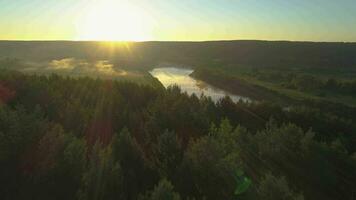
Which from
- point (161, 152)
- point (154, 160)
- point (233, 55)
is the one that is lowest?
point (233, 55)

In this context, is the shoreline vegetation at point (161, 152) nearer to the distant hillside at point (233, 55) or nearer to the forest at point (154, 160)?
the forest at point (154, 160)

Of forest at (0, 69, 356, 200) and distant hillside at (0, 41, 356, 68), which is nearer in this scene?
forest at (0, 69, 356, 200)

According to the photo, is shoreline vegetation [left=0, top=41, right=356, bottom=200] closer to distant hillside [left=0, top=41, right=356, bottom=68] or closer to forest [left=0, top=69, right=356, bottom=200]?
forest [left=0, top=69, right=356, bottom=200]

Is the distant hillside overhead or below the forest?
below

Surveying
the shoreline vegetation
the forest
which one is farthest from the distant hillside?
the forest

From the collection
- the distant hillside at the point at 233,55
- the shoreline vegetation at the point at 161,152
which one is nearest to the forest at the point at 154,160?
the shoreline vegetation at the point at 161,152

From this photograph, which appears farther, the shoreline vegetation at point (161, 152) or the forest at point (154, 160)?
the shoreline vegetation at point (161, 152)

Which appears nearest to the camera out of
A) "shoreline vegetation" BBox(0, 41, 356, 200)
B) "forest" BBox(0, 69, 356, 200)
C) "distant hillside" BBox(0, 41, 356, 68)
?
"forest" BBox(0, 69, 356, 200)

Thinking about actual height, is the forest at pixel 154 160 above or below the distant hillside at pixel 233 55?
above

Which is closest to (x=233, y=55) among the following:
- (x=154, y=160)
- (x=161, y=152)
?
(x=161, y=152)

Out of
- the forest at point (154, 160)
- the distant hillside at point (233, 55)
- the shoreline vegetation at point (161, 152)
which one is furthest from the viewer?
the distant hillside at point (233, 55)

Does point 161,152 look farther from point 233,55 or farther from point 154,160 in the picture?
point 233,55
